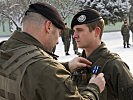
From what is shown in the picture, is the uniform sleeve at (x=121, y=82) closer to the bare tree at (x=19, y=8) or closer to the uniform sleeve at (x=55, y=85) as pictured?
the uniform sleeve at (x=55, y=85)

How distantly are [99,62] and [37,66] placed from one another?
95 centimetres

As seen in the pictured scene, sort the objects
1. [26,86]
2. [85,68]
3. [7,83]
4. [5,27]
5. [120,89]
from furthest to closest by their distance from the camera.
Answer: [5,27] → [85,68] → [120,89] → [7,83] → [26,86]

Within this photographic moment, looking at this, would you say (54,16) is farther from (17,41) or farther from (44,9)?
(17,41)

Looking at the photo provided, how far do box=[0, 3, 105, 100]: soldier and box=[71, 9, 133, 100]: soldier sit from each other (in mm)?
394

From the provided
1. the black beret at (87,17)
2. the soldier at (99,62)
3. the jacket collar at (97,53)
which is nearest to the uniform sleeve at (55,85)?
the soldier at (99,62)

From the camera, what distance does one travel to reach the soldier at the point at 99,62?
8.45ft

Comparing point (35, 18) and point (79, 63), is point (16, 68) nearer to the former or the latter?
point (35, 18)

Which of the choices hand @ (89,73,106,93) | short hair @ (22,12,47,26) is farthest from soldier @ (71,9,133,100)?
short hair @ (22,12,47,26)

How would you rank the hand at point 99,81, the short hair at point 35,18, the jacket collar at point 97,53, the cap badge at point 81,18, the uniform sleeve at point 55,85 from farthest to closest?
the cap badge at point 81,18, the jacket collar at point 97,53, the hand at point 99,81, the short hair at point 35,18, the uniform sleeve at point 55,85

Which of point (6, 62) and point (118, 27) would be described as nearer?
point (6, 62)

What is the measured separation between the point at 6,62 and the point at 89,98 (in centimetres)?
57

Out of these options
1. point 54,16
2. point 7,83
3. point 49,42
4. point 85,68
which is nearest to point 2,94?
point 7,83

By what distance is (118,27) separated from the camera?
40812 millimetres

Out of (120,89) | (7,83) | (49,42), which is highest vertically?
(49,42)
